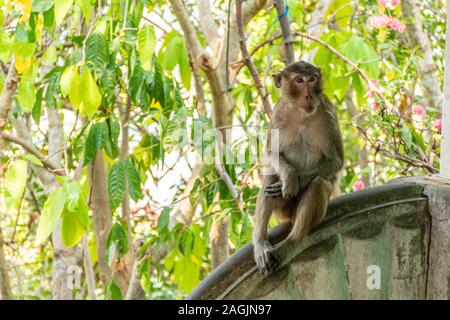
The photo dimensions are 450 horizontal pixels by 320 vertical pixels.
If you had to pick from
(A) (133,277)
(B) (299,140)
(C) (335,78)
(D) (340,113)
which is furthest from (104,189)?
(D) (340,113)

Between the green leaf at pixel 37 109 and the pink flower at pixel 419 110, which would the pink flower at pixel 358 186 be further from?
the green leaf at pixel 37 109

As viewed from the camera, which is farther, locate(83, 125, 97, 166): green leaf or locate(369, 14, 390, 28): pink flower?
locate(369, 14, 390, 28): pink flower

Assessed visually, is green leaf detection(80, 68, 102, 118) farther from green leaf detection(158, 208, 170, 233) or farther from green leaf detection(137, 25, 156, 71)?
green leaf detection(158, 208, 170, 233)

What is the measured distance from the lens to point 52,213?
3.57m

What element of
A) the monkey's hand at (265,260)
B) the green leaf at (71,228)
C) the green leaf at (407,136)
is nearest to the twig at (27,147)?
the green leaf at (71,228)

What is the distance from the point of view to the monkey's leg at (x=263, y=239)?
3.02m

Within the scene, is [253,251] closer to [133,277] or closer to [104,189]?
[133,277]

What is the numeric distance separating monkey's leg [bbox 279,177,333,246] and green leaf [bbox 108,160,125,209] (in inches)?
42.9

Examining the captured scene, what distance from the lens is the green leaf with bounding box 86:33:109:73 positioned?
13.2 ft

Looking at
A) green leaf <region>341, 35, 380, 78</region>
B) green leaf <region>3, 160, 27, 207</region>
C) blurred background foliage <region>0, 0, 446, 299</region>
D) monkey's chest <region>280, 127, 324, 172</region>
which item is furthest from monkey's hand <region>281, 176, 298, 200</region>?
green leaf <region>341, 35, 380, 78</region>

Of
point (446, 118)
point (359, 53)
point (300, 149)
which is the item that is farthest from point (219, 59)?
point (446, 118)

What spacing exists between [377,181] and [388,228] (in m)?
4.98

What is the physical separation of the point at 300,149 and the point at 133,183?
36.3 inches

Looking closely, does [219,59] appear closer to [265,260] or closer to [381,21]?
[381,21]
